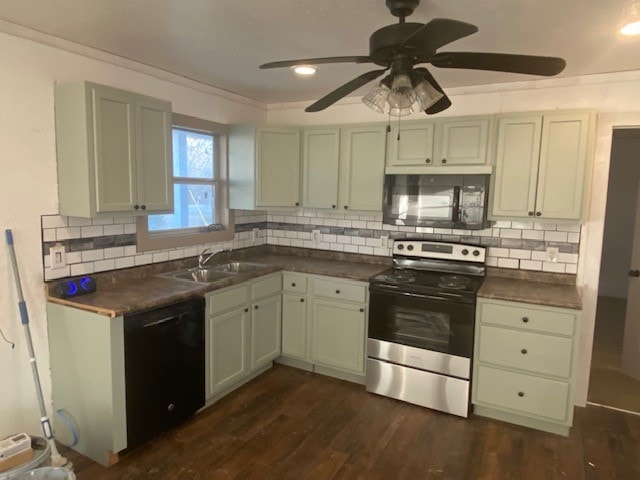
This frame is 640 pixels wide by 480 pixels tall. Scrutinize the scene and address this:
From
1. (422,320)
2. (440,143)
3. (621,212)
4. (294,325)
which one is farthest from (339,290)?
(621,212)

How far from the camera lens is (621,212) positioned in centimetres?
633

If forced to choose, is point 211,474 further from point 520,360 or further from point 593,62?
point 593,62

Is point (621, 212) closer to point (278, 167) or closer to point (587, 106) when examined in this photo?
point (587, 106)

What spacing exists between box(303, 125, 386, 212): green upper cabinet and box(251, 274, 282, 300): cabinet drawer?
28.9 inches

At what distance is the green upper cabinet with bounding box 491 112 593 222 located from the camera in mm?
2824

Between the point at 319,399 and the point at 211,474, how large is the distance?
3.44 ft

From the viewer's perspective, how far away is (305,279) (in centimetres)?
353

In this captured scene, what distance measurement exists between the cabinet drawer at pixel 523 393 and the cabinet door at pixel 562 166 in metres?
1.10

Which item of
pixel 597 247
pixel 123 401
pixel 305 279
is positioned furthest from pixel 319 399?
pixel 597 247

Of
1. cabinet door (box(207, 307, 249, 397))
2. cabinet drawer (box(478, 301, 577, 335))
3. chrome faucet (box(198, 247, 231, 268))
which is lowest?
cabinet door (box(207, 307, 249, 397))

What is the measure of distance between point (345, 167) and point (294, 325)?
140cm

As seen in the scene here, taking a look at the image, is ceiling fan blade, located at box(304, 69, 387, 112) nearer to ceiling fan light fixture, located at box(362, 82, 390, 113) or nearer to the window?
ceiling fan light fixture, located at box(362, 82, 390, 113)

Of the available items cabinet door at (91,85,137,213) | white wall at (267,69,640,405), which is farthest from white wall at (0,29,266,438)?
white wall at (267,69,640,405)

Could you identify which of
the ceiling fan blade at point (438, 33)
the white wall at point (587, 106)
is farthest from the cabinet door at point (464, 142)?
the ceiling fan blade at point (438, 33)
